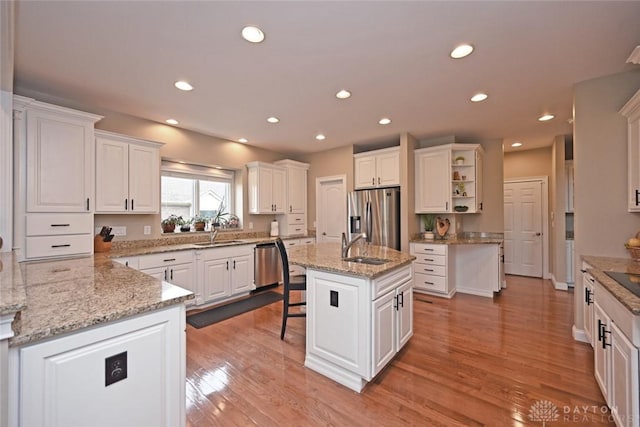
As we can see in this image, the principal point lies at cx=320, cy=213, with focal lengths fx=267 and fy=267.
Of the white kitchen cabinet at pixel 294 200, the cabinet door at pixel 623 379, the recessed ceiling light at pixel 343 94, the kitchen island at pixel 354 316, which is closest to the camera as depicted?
the cabinet door at pixel 623 379

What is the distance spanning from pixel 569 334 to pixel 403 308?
194 cm

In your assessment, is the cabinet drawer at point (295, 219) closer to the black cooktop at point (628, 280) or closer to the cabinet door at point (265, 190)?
the cabinet door at point (265, 190)

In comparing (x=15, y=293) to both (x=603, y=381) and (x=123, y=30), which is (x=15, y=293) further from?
(x=603, y=381)

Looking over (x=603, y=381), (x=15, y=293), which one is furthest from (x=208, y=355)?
(x=603, y=381)

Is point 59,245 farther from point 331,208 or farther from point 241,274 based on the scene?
point 331,208

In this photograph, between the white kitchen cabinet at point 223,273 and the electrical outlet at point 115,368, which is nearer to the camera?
the electrical outlet at point 115,368

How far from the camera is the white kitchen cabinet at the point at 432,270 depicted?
3.97 metres

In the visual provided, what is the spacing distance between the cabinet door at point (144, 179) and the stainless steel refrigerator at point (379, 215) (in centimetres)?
285

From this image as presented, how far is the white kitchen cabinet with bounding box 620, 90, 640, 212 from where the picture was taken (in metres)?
2.16

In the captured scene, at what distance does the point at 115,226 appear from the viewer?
333 cm

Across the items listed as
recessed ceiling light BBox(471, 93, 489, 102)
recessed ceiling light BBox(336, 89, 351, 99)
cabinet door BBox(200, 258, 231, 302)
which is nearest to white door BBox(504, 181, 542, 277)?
recessed ceiling light BBox(471, 93, 489, 102)

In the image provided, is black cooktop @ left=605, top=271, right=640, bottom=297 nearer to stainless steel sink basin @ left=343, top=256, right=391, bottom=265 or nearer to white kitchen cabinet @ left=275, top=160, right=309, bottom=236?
stainless steel sink basin @ left=343, top=256, right=391, bottom=265

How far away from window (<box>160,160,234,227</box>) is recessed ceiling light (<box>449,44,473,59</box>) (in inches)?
150

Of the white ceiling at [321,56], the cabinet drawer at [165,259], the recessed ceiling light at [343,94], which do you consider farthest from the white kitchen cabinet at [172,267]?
the recessed ceiling light at [343,94]
